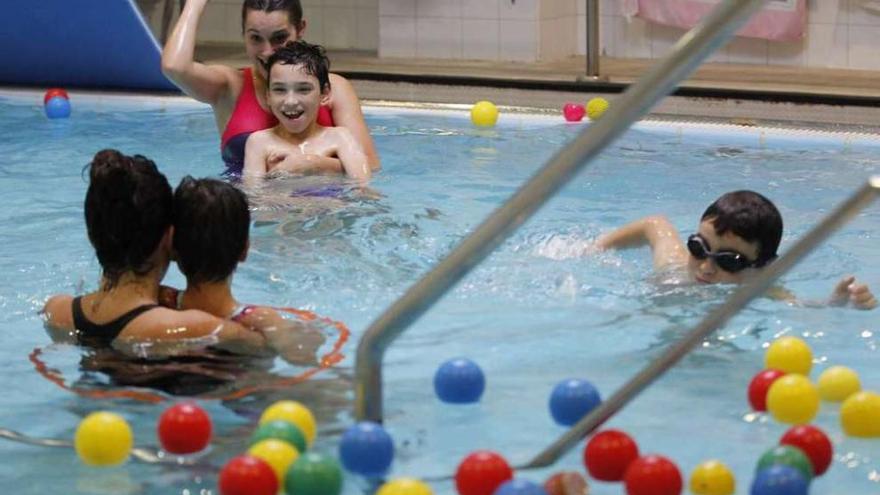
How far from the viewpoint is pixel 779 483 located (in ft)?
10.2

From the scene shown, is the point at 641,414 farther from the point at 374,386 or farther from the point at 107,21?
the point at 107,21

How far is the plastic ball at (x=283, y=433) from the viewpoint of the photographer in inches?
134

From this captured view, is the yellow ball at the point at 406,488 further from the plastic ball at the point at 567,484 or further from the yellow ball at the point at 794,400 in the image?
the yellow ball at the point at 794,400

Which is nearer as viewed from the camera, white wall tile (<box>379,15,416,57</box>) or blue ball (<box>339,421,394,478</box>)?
blue ball (<box>339,421,394,478</box>)

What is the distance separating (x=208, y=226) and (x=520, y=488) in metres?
1.27

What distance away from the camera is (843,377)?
157 inches

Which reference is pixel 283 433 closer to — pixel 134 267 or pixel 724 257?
pixel 134 267

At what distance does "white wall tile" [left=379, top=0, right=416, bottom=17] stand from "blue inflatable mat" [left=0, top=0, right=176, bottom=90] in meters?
1.82

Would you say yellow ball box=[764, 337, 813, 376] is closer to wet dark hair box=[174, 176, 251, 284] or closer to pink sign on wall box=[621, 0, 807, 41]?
wet dark hair box=[174, 176, 251, 284]

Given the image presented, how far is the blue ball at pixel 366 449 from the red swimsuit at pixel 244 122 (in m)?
3.54

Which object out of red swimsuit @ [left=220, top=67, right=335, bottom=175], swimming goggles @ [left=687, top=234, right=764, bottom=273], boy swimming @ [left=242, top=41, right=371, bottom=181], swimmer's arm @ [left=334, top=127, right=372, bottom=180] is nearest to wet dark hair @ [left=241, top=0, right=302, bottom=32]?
boy swimming @ [left=242, top=41, right=371, bottom=181]

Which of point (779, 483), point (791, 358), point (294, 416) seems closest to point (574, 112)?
point (791, 358)

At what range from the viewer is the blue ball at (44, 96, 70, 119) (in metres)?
9.31

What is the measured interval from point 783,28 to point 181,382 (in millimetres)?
6983
